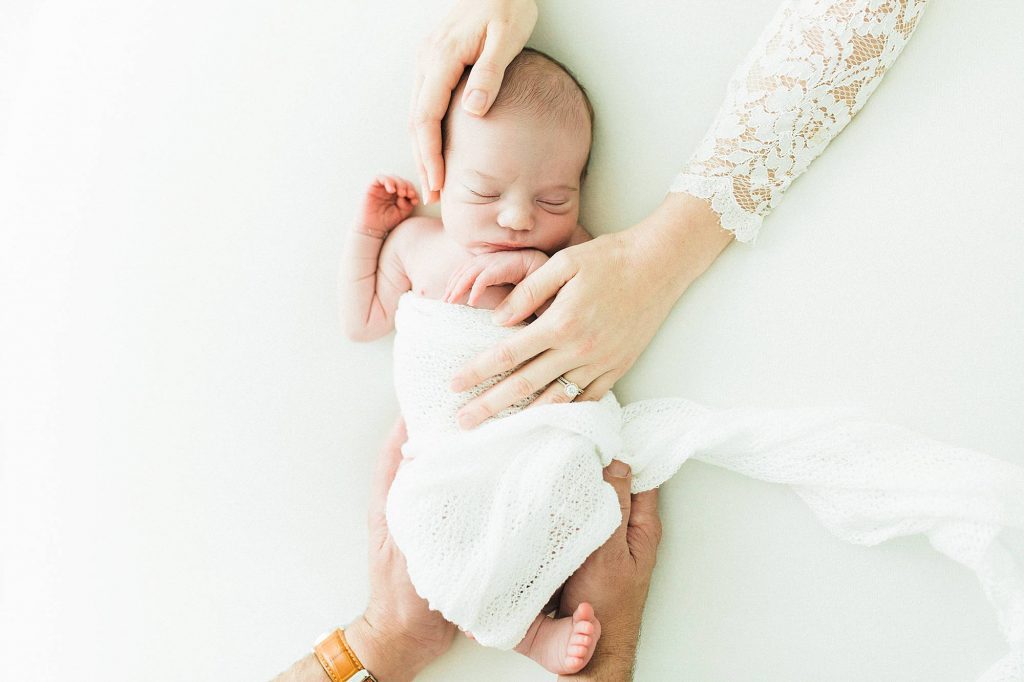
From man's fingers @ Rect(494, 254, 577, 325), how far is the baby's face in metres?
0.09

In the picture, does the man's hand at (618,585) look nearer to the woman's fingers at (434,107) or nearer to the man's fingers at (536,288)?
the man's fingers at (536,288)

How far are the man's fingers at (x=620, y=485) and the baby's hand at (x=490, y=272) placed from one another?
362mm

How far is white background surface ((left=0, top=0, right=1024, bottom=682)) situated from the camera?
49.0 inches

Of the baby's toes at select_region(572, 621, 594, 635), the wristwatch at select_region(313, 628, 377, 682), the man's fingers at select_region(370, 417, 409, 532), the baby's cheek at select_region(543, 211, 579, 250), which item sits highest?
the baby's cheek at select_region(543, 211, 579, 250)

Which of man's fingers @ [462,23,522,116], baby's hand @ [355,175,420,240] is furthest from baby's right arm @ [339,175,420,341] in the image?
man's fingers @ [462,23,522,116]

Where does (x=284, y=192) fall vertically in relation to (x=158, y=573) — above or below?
above

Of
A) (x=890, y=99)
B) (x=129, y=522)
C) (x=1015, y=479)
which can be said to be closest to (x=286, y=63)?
(x=129, y=522)

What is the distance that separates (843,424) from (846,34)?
1.97 feet

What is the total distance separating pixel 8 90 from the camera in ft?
5.26

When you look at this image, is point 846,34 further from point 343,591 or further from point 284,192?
point 343,591

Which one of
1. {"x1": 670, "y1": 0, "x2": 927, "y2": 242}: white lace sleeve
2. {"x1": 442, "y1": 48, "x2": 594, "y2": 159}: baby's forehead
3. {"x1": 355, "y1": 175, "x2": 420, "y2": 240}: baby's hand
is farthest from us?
{"x1": 355, "y1": 175, "x2": 420, "y2": 240}: baby's hand

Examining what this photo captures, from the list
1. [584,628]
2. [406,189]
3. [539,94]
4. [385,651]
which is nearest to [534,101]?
[539,94]

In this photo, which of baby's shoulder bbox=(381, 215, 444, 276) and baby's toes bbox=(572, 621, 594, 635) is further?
baby's shoulder bbox=(381, 215, 444, 276)

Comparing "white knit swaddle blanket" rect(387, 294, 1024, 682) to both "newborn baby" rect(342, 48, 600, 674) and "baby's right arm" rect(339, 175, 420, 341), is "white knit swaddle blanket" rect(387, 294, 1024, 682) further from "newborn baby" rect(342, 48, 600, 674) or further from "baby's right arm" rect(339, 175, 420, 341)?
"baby's right arm" rect(339, 175, 420, 341)
